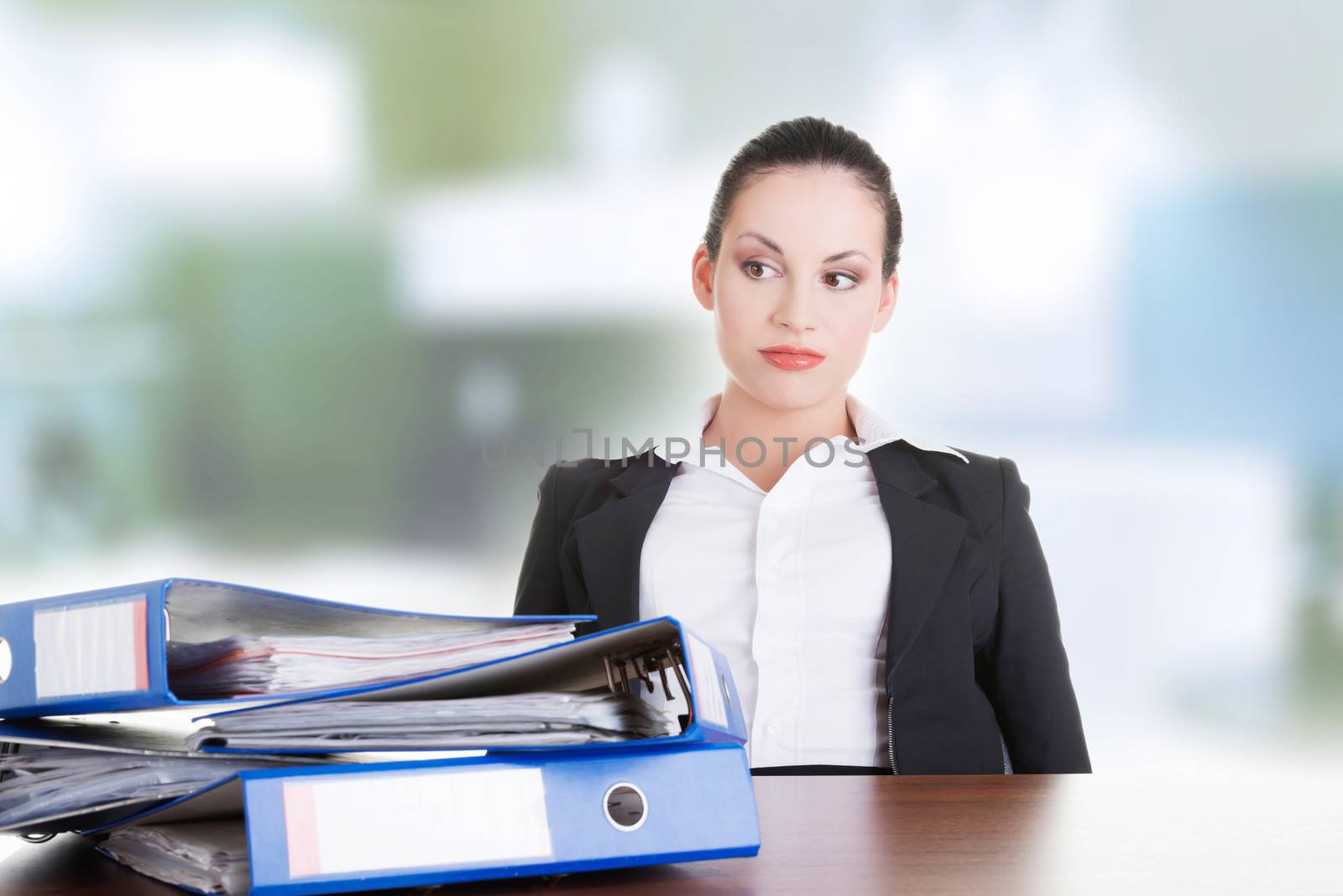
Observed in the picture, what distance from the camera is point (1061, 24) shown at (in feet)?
11.4

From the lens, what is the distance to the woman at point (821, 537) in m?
1.42

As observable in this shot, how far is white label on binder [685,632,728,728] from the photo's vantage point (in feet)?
1.80

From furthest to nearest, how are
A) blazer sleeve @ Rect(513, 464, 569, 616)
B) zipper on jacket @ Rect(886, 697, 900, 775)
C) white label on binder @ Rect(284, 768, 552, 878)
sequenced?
blazer sleeve @ Rect(513, 464, 569, 616) → zipper on jacket @ Rect(886, 697, 900, 775) → white label on binder @ Rect(284, 768, 552, 878)

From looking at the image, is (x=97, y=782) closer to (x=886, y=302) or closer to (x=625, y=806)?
(x=625, y=806)

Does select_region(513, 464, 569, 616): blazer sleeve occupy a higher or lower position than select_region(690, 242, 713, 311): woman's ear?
lower

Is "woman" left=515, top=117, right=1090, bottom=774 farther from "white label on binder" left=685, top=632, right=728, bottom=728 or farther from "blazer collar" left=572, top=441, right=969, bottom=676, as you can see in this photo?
"white label on binder" left=685, top=632, right=728, bottom=728

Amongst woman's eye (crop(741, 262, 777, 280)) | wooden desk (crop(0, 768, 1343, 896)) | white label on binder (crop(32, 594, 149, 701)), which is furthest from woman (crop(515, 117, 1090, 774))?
white label on binder (crop(32, 594, 149, 701))

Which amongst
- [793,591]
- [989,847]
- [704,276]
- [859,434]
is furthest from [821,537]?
[989,847]

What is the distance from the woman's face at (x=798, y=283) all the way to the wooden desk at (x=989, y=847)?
0.80 m

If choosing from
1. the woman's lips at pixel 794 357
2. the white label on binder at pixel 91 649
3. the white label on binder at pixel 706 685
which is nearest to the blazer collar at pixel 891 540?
the woman's lips at pixel 794 357

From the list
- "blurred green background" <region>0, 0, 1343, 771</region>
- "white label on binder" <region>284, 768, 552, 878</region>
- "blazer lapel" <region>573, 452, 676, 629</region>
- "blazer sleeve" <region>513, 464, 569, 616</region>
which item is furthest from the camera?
"blurred green background" <region>0, 0, 1343, 771</region>

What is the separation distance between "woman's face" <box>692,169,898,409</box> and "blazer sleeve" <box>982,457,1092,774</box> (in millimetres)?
291

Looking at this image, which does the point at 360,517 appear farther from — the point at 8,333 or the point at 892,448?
the point at 892,448

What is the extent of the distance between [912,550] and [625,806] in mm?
918
